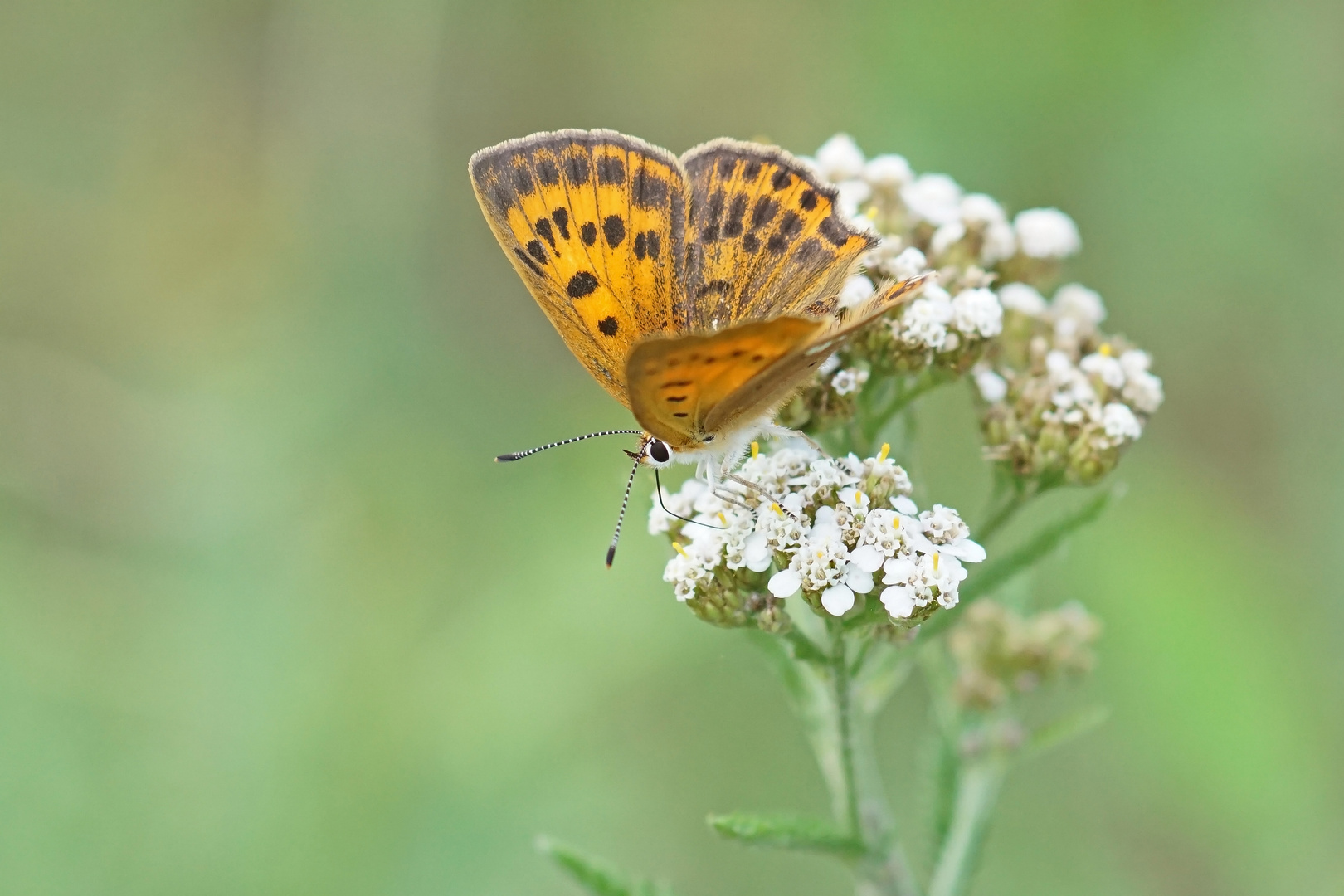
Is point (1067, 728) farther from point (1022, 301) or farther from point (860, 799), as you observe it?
point (1022, 301)

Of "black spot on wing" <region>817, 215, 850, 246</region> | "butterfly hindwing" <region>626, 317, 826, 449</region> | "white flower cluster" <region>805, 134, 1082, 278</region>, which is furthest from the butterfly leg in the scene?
"white flower cluster" <region>805, 134, 1082, 278</region>

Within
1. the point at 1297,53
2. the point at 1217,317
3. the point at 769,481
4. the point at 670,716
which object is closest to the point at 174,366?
the point at 670,716

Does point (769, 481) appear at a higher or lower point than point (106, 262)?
lower

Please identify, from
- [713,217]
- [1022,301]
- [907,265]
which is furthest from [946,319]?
[713,217]

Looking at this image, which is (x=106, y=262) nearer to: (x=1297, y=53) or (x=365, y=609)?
(x=365, y=609)

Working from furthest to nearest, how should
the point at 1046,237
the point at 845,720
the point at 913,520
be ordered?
the point at 1046,237 < the point at 845,720 < the point at 913,520

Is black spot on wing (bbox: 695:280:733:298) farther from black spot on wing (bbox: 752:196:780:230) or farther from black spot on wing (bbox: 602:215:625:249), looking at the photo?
black spot on wing (bbox: 602:215:625:249)
